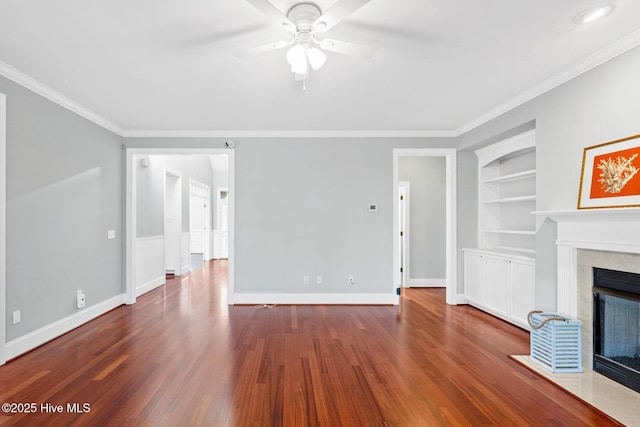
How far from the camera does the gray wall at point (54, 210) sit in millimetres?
2824

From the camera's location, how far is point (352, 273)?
4617mm

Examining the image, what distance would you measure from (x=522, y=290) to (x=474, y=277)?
88 centimetres

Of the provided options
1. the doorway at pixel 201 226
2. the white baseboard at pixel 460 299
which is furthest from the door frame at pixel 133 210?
the doorway at pixel 201 226

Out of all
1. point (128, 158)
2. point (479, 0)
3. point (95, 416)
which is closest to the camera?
point (479, 0)

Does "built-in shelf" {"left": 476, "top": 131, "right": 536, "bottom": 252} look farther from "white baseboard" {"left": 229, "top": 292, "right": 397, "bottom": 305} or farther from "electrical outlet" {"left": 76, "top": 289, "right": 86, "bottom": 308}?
"electrical outlet" {"left": 76, "top": 289, "right": 86, "bottom": 308}

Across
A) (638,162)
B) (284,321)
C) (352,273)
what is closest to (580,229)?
(638,162)

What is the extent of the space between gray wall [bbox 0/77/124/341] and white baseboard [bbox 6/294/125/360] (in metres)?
0.06

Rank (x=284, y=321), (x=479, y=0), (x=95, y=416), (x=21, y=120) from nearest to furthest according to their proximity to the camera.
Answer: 1. (x=479, y=0)
2. (x=95, y=416)
3. (x=21, y=120)
4. (x=284, y=321)

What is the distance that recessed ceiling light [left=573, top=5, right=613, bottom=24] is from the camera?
1928 millimetres

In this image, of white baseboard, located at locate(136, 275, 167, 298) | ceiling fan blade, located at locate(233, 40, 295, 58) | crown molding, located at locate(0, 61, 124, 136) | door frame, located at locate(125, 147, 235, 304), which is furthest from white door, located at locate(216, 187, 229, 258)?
ceiling fan blade, located at locate(233, 40, 295, 58)

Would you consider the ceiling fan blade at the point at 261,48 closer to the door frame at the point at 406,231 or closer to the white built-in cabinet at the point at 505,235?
the white built-in cabinet at the point at 505,235

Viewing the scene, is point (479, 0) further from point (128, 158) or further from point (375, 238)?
point (128, 158)

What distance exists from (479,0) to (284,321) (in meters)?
3.55

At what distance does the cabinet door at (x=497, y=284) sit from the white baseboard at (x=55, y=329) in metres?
5.07
